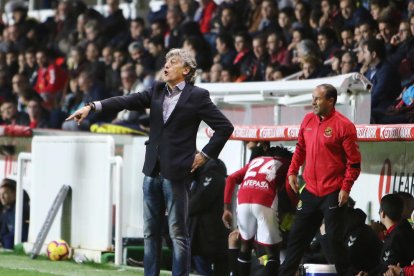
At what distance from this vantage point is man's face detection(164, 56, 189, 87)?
8992 mm

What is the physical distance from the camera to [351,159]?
30.7ft

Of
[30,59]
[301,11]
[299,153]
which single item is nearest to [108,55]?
[30,59]

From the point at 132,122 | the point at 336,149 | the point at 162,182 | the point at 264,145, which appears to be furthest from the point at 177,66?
the point at 132,122

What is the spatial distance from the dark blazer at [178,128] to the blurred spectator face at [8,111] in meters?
9.71

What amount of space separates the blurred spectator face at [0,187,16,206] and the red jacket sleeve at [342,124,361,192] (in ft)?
20.9

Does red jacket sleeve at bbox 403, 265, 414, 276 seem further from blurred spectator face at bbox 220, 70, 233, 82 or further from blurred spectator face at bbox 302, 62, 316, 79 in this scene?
blurred spectator face at bbox 220, 70, 233, 82

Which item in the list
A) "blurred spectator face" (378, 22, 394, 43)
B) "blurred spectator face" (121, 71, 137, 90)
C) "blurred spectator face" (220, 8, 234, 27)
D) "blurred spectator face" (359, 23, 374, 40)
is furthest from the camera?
"blurred spectator face" (121, 71, 137, 90)

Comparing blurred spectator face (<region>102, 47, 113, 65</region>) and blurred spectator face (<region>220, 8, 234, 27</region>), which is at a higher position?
blurred spectator face (<region>220, 8, 234, 27</region>)

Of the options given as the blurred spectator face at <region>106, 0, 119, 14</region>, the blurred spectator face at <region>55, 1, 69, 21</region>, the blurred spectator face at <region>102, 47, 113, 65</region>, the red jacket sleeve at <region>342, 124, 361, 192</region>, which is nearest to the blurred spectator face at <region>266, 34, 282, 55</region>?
the blurred spectator face at <region>102, 47, 113, 65</region>

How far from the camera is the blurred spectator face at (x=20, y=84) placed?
19.6 meters

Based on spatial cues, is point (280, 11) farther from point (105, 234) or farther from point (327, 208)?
point (327, 208)

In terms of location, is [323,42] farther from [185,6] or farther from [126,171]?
[185,6]

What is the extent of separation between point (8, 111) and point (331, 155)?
9976 millimetres

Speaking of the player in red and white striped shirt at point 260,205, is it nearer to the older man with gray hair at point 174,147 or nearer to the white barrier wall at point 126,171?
the white barrier wall at point 126,171
